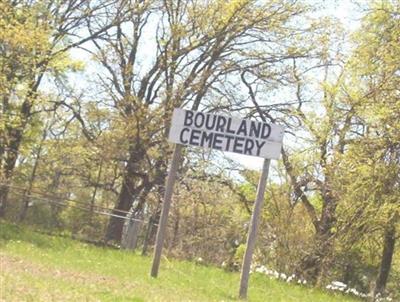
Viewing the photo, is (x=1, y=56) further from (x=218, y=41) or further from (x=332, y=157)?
(x=332, y=157)

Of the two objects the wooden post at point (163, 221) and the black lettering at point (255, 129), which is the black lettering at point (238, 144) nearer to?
the black lettering at point (255, 129)

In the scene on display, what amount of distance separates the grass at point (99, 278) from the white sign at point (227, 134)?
102 inches

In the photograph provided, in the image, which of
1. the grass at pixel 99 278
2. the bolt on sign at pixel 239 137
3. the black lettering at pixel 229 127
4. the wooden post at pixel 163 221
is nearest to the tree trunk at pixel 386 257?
the grass at pixel 99 278

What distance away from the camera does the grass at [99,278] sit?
8492 millimetres

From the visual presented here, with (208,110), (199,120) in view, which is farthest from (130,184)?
(199,120)

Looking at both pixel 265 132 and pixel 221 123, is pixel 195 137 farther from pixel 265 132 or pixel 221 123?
pixel 265 132

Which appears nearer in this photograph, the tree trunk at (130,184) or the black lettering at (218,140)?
the black lettering at (218,140)

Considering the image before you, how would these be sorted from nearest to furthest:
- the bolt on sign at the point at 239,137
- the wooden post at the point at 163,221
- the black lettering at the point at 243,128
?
the bolt on sign at the point at 239,137 < the black lettering at the point at 243,128 < the wooden post at the point at 163,221

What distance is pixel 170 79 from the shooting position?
24.5 m

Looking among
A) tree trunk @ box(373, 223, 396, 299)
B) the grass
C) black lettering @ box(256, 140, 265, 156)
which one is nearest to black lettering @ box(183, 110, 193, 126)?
black lettering @ box(256, 140, 265, 156)

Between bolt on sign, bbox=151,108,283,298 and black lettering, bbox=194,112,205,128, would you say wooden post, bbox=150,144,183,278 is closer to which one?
bolt on sign, bbox=151,108,283,298

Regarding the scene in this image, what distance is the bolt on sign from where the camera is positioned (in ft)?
37.5

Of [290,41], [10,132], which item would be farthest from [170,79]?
[10,132]

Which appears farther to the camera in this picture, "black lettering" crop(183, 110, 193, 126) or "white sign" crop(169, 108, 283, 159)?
"black lettering" crop(183, 110, 193, 126)
